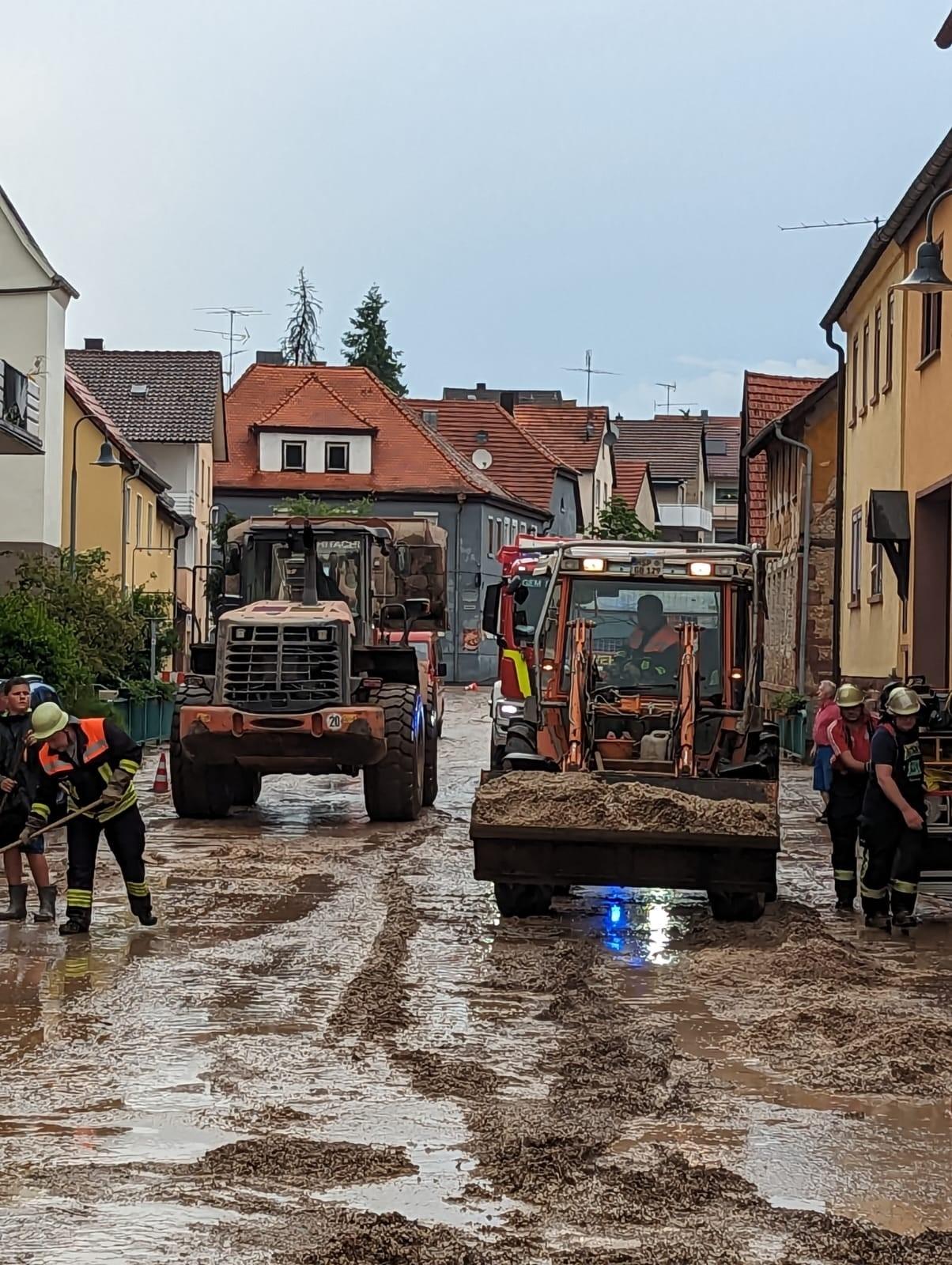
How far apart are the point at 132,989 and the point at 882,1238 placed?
5.15 m

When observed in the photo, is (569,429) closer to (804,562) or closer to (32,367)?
(804,562)

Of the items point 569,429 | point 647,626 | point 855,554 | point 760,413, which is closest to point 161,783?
point 647,626

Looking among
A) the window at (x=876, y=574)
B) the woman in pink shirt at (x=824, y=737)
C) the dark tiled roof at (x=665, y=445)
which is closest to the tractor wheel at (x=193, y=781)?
the woman in pink shirt at (x=824, y=737)

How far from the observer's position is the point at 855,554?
93.1 feet

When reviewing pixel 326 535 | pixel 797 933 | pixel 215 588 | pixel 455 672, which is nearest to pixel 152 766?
pixel 215 588

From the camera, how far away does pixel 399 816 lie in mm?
19391

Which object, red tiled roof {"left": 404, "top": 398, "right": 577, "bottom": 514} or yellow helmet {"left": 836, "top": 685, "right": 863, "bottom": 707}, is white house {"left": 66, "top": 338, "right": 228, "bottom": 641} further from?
yellow helmet {"left": 836, "top": 685, "right": 863, "bottom": 707}

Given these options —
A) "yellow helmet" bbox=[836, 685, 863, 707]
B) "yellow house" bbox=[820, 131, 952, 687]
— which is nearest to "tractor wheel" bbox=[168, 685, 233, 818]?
"yellow helmet" bbox=[836, 685, 863, 707]

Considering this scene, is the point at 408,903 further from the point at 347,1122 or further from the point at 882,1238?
the point at 882,1238

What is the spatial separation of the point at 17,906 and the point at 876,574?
51.9 feet

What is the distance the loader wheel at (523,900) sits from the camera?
1260 cm

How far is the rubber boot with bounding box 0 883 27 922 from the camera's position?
1242 cm

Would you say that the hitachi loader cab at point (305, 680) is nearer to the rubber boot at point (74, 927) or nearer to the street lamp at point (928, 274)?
the street lamp at point (928, 274)

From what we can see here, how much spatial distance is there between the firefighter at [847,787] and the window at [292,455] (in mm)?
53182
